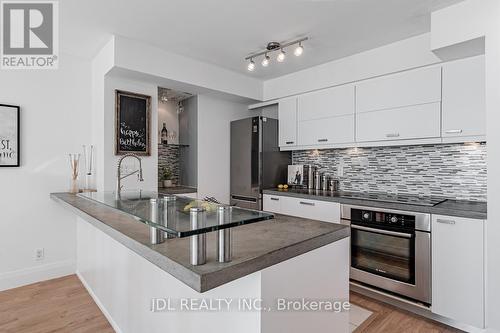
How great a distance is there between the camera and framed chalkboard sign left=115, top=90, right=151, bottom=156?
9.88 ft

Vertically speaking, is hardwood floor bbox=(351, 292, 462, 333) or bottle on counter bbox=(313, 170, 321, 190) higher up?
bottle on counter bbox=(313, 170, 321, 190)

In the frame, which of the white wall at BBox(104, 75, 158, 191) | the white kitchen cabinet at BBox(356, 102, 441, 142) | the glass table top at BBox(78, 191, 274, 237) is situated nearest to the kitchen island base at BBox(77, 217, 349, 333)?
the glass table top at BBox(78, 191, 274, 237)

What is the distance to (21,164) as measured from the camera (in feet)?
9.55

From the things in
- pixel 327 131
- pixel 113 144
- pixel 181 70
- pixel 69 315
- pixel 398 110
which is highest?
pixel 181 70

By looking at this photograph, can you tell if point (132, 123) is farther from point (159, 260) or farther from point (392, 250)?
point (392, 250)

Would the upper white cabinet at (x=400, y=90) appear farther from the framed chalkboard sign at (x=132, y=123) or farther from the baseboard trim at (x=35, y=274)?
the baseboard trim at (x=35, y=274)

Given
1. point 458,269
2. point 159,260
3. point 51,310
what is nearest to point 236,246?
point 159,260

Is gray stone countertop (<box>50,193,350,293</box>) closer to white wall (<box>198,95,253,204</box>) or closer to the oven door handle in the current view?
the oven door handle

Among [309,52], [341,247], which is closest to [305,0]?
[309,52]

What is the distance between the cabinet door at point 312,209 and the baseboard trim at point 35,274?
265 centimetres

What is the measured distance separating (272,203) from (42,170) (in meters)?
2.70

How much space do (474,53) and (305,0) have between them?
4.89ft

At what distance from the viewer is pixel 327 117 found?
338 centimetres

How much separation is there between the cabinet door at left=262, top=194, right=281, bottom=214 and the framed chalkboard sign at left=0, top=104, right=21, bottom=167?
2816 mm
